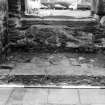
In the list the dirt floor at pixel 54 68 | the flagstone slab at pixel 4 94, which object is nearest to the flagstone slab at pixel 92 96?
the dirt floor at pixel 54 68

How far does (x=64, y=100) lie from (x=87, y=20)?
2.28m

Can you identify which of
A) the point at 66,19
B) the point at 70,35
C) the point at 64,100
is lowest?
the point at 64,100

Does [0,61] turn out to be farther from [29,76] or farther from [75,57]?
[75,57]

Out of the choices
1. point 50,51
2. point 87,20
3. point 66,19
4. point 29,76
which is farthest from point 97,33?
point 29,76

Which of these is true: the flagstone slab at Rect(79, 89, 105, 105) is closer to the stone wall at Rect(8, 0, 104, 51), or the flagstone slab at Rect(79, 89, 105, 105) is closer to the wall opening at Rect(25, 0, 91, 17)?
the stone wall at Rect(8, 0, 104, 51)

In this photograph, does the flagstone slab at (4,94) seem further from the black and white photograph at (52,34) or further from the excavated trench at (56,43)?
the excavated trench at (56,43)

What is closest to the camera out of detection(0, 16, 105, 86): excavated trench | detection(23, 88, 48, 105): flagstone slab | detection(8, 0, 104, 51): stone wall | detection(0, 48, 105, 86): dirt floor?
→ detection(23, 88, 48, 105): flagstone slab

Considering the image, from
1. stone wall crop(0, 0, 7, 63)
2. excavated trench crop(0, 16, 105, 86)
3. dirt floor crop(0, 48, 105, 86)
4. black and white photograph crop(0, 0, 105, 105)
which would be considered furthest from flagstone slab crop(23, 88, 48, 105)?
stone wall crop(0, 0, 7, 63)

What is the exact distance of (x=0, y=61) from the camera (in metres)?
4.47

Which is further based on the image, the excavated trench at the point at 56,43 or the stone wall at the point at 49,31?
the stone wall at the point at 49,31

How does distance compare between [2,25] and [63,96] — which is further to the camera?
[2,25]

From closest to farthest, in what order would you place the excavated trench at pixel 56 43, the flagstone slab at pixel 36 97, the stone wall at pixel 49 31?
the flagstone slab at pixel 36 97
the excavated trench at pixel 56 43
the stone wall at pixel 49 31

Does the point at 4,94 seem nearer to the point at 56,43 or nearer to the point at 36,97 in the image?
the point at 36,97

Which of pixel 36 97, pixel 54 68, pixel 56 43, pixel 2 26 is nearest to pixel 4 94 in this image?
pixel 36 97
